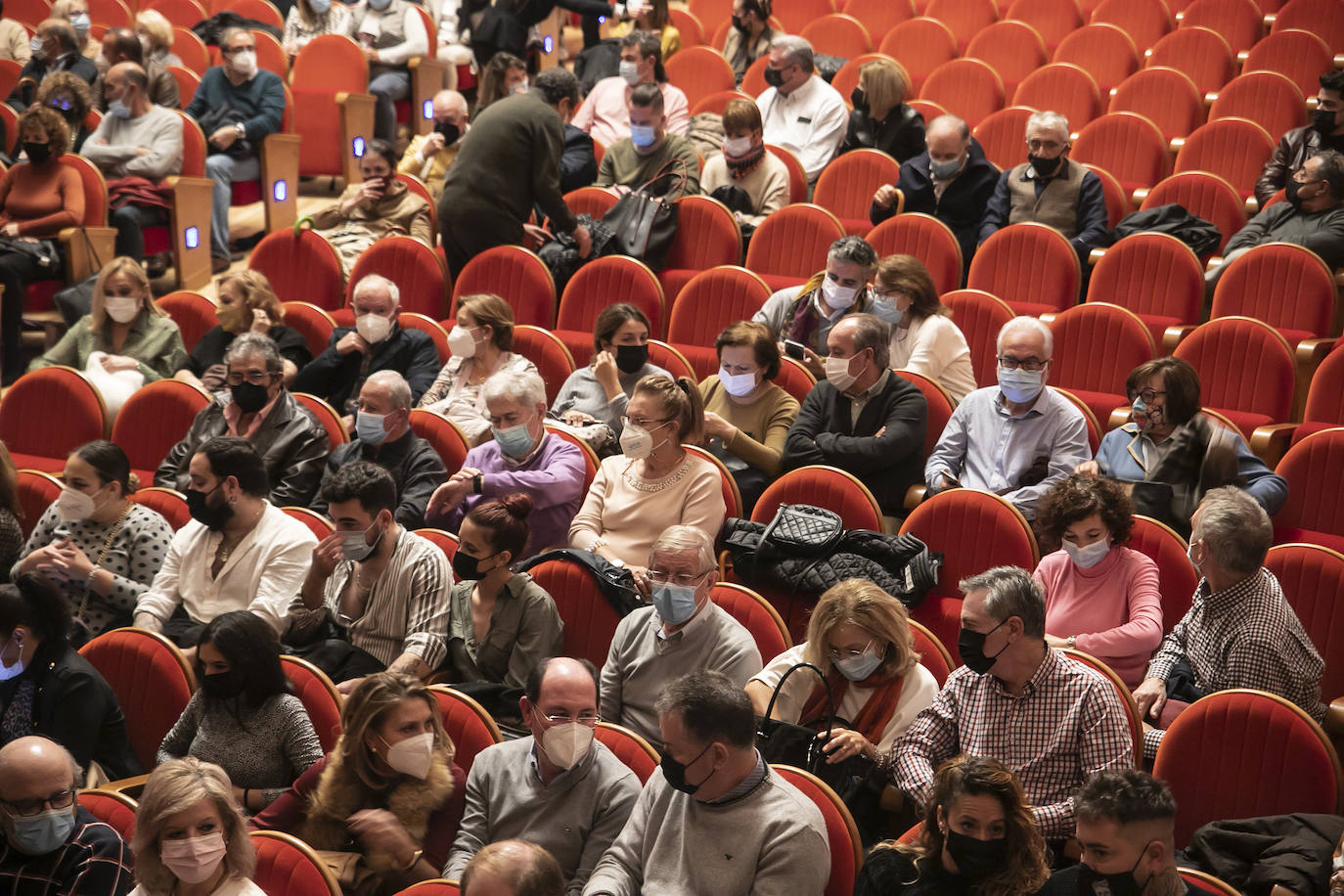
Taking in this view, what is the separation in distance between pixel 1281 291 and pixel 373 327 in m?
2.89

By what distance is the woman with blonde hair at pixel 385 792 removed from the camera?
263cm

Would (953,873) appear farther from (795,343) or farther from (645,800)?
(795,343)

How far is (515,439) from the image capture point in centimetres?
382

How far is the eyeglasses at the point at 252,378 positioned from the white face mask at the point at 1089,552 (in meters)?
2.30

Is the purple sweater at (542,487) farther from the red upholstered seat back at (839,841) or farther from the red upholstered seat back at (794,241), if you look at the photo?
the red upholstered seat back at (794,241)

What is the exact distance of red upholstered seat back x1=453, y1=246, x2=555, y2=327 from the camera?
198 inches

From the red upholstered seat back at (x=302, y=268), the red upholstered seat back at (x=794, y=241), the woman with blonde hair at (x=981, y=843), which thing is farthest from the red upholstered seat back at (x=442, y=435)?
the woman with blonde hair at (x=981, y=843)

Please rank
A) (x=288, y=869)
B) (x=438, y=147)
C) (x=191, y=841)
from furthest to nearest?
(x=438, y=147), (x=288, y=869), (x=191, y=841)

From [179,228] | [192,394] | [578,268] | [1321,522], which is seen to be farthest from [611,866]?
[179,228]

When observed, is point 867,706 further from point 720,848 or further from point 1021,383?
point 1021,383

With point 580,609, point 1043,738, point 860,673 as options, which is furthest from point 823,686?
point 580,609

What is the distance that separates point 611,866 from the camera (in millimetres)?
2555

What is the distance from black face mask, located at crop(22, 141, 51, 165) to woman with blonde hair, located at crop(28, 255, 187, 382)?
1.12m

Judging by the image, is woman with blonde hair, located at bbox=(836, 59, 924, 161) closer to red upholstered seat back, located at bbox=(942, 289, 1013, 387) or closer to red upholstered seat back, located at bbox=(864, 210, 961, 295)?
red upholstered seat back, located at bbox=(864, 210, 961, 295)
